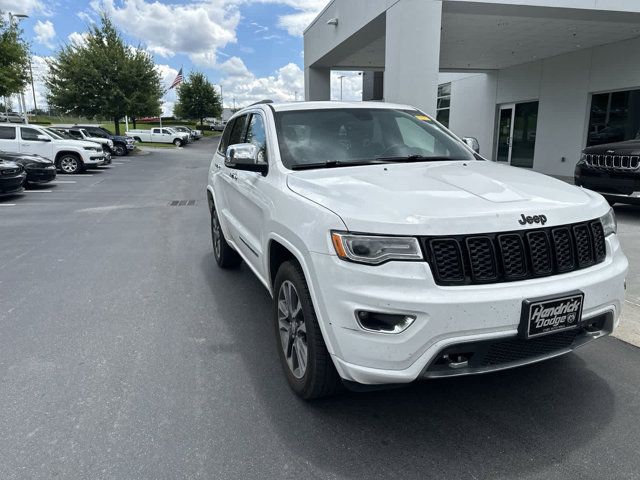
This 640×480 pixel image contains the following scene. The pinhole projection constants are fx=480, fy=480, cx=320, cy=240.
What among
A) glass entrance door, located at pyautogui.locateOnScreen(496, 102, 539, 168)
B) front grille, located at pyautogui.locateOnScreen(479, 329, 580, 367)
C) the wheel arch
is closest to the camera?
front grille, located at pyautogui.locateOnScreen(479, 329, 580, 367)

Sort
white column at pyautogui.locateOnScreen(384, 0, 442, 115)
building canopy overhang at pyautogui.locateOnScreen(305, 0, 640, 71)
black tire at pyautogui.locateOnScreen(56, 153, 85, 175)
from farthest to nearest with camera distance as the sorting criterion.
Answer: black tire at pyautogui.locateOnScreen(56, 153, 85, 175) → building canopy overhang at pyautogui.locateOnScreen(305, 0, 640, 71) → white column at pyautogui.locateOnScreen(384, 0, 442, 115)

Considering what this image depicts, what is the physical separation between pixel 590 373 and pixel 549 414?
0.70 meters

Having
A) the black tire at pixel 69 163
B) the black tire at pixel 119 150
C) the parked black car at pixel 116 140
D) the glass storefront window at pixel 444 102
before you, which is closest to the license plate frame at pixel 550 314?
the black tire at pixel 69 163

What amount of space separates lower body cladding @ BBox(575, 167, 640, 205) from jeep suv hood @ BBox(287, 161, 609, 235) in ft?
19.2

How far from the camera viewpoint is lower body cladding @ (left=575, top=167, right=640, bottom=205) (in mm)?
7883

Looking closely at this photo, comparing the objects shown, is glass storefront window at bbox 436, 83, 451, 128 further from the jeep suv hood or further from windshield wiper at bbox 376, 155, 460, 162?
the jeep suv hood

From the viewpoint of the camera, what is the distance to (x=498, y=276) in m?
2.38

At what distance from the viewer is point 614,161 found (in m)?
8.21

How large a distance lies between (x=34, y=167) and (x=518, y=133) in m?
17.5

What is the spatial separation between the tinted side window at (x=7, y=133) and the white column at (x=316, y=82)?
11.9 metres

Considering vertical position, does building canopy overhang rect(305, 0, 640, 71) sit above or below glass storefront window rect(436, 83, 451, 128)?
above

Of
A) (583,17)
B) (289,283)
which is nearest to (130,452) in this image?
(289,283)

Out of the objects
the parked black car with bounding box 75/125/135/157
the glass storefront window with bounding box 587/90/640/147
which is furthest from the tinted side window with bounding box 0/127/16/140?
the glass storefront window with bounding box 587/90/640/147

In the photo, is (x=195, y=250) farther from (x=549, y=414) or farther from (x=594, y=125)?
(x=594, y=125)
